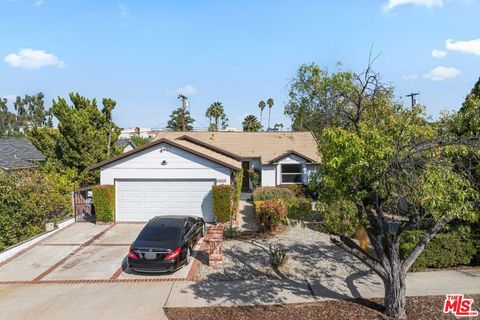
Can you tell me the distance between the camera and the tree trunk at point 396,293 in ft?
26.0

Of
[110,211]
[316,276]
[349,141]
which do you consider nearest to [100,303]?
[316,276]

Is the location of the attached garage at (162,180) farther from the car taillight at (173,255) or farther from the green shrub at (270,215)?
the car taillight at (173,255)

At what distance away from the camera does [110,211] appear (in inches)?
680

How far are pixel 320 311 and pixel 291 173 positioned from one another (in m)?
18.2

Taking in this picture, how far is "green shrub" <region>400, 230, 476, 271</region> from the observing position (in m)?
10.9

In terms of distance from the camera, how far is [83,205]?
734 inches

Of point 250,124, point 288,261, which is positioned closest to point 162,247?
point 288,261

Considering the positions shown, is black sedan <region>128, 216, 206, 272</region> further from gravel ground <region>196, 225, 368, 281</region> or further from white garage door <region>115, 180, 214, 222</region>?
white garage door <region>115, 180, 214, 222</region>

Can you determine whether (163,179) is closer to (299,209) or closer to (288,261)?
(299,209)

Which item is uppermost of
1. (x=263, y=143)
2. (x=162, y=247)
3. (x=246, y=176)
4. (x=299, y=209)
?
(x=263, y=143)

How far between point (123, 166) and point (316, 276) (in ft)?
36.0

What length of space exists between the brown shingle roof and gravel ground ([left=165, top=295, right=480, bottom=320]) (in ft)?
57.1

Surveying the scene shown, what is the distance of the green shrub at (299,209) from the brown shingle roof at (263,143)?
25.7ft

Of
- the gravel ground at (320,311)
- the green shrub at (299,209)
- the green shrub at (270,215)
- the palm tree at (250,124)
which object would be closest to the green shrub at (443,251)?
the gravel ground at (320,311)
